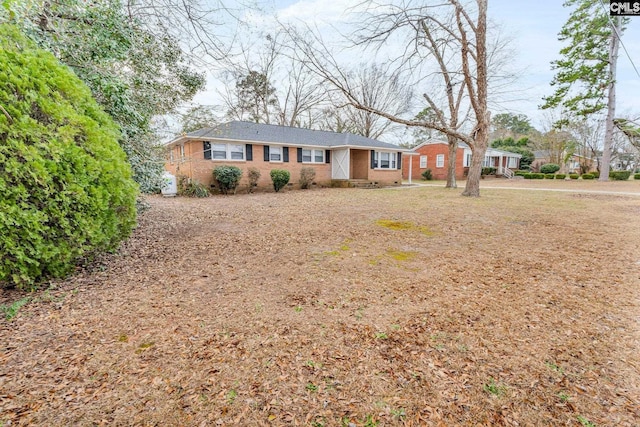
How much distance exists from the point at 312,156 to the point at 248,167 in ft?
14.9

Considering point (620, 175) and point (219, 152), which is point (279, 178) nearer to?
point (219, 152)

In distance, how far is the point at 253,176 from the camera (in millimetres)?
15812

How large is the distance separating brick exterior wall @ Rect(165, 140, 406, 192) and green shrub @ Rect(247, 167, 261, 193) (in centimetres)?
18

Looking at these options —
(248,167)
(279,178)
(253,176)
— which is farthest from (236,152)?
(279,178)

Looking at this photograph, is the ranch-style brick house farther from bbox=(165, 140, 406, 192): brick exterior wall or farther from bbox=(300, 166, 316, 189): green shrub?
bbox=(300, 166, 316, 189): green shrub

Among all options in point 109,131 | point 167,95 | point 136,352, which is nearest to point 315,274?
point 136,352

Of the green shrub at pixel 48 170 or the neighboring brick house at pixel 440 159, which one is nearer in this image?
the green shrub at pixel 48 170

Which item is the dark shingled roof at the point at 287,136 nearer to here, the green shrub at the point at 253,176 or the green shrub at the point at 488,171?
the green shrub at the point at 253,176

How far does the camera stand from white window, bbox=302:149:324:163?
60.6 feet

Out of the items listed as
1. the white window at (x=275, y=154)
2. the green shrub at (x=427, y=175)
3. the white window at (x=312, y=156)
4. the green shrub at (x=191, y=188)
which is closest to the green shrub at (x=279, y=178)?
the white window at (x=275, y=154)
